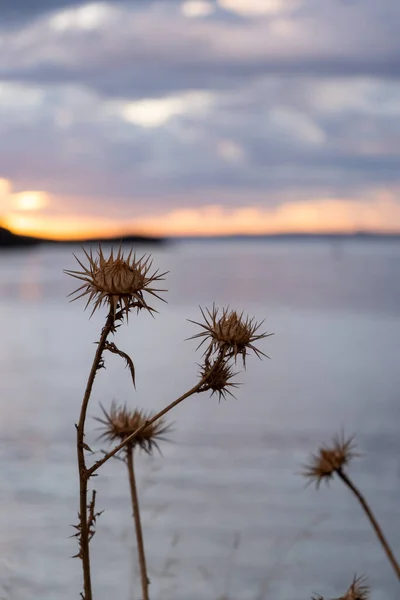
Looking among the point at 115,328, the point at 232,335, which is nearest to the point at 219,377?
the point at 232,335

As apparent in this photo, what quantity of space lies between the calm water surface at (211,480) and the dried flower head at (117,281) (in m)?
3.49

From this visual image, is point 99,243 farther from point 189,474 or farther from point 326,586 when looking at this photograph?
point 189,474

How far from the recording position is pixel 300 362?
813 inches

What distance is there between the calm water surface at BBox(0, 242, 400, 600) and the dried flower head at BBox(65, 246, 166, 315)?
3.49 meters

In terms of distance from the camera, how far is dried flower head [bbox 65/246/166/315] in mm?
1467

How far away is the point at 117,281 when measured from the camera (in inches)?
57.9

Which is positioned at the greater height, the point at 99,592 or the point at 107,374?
the point at 107,374

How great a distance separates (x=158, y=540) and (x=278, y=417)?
613cm

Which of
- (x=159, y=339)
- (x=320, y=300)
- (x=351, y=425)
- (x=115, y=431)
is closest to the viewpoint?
(x=115, y=431)

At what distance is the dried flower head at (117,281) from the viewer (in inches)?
57.7

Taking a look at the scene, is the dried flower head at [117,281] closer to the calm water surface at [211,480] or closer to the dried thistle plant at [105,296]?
the dried thistle plant at [105,296]

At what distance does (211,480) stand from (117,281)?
998 centimetres

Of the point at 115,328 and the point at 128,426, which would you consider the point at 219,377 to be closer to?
the point at 115,328

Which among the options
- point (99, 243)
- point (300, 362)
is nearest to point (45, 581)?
point (99, 243)
